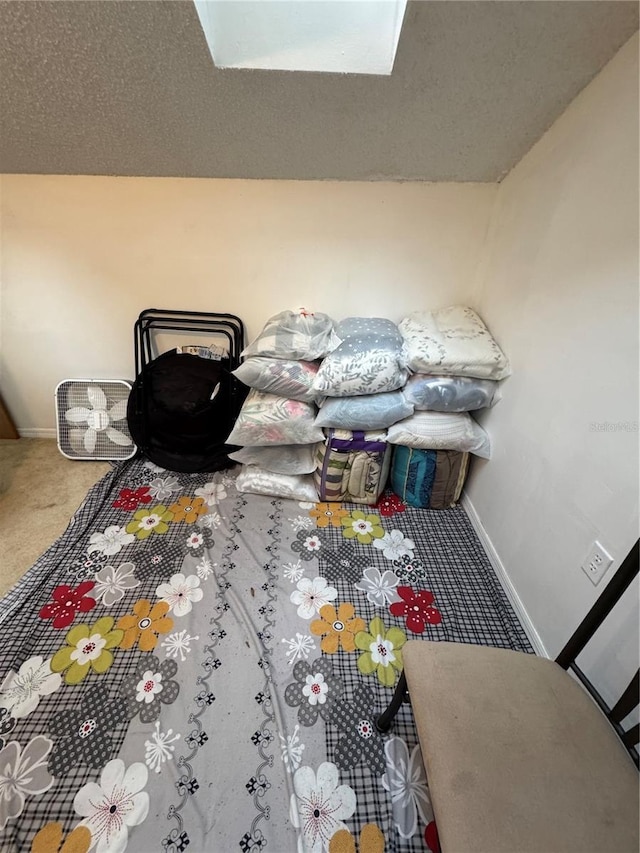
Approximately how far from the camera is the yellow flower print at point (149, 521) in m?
1.67

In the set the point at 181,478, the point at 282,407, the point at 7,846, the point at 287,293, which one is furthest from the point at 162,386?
the point at 7,846

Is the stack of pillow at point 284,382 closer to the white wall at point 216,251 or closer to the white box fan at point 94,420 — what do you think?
the white wall at point 216,251

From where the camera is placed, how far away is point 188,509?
5.94ft

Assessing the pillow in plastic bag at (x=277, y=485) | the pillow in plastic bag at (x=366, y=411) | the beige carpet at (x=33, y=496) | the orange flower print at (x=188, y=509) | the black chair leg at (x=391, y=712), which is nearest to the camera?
the black chair leg at (x=391, y=712)

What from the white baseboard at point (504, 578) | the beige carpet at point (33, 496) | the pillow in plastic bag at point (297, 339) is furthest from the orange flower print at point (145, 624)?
the white baseboard at point (504, 578)

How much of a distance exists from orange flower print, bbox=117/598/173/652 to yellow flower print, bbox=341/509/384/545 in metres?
0.86

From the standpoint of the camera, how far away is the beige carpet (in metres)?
1.54

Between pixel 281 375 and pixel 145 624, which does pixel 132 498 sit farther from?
pixel 281 375

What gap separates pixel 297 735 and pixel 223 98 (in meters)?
2.12

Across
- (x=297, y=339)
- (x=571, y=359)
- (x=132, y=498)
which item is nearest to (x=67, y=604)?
(x=132, y=498)

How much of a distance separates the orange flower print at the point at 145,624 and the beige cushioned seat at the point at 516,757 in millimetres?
949

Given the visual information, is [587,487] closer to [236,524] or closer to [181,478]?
[236,524]

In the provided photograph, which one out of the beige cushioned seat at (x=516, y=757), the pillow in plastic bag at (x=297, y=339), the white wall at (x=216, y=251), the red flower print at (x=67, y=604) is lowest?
the red flower print at (x=67, y=604)

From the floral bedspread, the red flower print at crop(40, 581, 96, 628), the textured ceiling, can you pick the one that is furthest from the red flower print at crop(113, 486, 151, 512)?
the textured ceiling
